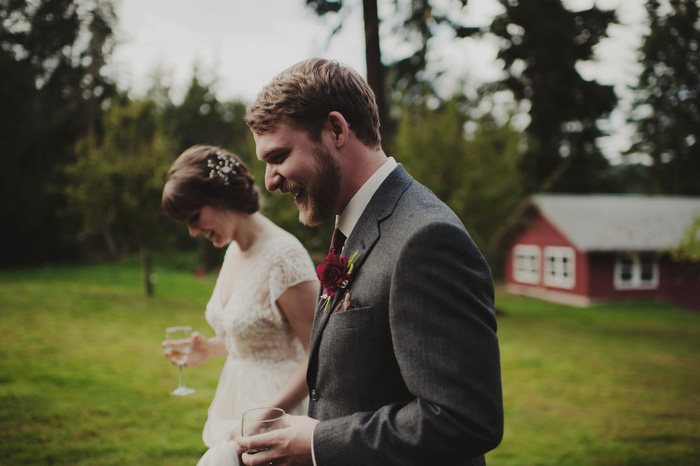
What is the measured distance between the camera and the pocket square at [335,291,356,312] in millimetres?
1580

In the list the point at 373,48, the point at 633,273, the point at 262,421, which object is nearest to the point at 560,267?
the point at 633,273

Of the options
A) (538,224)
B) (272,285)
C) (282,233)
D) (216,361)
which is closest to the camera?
(272,285)

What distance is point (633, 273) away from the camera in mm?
25203

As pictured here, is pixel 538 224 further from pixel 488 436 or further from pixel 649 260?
pixel 488 436

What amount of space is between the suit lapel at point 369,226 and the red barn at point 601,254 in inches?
963

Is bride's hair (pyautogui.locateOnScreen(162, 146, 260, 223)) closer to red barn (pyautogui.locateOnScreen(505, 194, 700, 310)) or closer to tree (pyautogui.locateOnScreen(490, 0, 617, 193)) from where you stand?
tree (pyautogui.locateOnScreen(490, 0, 617, 193))

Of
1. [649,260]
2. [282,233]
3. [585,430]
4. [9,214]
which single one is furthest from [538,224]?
[9,214]

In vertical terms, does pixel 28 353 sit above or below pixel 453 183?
below

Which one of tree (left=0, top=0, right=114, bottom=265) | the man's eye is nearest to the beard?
the man's eye

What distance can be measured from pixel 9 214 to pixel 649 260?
33.5 m

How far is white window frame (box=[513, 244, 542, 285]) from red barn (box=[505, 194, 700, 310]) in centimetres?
6

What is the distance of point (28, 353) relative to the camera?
9.33 meters

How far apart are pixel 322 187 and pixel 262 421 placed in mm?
819

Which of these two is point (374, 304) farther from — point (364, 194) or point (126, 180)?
point (126, 180)
